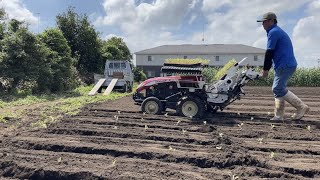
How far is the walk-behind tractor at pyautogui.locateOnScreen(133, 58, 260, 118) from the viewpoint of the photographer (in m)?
8.22

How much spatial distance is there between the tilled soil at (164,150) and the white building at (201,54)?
43.1 m

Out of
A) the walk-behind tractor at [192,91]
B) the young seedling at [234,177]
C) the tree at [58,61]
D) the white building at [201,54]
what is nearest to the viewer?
the young seedling at [234,177]

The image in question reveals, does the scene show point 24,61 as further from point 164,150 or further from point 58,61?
point 164,150

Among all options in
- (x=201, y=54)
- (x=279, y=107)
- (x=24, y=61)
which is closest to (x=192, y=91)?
(x=279, y=107)

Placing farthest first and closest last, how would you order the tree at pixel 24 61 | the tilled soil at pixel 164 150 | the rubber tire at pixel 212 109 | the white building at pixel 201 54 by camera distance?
the white building at pixel 201 54, the tree at pixel 24 61, the rubber tire at pixel 212 109, the tilled soil at pixel 164 150

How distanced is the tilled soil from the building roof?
44565 mm

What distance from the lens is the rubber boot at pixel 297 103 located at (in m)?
7.53

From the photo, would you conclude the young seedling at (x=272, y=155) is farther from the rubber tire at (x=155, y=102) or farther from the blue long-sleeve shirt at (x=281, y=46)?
the rubber tire at (x=155, y=102)

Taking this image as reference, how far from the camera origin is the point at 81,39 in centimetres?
2655

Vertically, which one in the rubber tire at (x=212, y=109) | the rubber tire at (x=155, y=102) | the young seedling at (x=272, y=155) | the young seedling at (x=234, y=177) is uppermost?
the rubber tire at (x=155, y=102)

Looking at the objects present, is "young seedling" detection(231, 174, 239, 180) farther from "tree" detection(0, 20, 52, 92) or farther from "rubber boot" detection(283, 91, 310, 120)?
"tree" detection(0, 20, 52, 92)

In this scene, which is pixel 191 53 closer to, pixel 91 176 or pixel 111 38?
pixel 111 38

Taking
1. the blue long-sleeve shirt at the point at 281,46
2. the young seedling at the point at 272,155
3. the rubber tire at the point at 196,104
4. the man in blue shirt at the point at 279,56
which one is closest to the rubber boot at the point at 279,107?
the man in blue shirt at the point at 279,56

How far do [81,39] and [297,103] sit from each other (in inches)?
835
